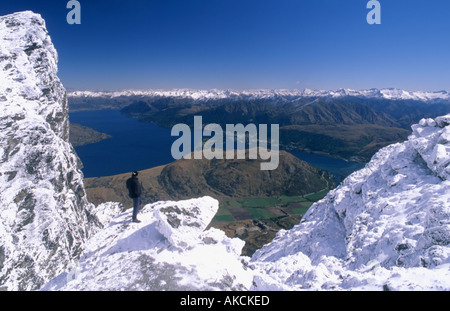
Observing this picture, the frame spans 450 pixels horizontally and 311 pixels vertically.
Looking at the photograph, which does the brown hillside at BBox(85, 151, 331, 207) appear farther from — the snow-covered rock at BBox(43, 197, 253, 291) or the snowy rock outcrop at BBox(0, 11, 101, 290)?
the snow-covered rock at BBox(43, 197, 253, 291)

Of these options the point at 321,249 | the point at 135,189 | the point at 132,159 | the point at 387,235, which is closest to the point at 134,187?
the point at 135,189

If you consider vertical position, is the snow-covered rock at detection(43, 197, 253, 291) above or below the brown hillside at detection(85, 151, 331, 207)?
above

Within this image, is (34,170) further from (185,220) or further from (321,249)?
(321,249)

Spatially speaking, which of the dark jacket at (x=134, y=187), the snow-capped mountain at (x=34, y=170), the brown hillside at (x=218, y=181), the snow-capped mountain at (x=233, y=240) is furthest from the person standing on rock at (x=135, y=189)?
the brown hillside at (x=218, y=181)

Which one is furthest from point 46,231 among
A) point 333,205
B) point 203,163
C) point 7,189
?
point 203,163

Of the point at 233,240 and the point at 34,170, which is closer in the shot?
the point at 233,240

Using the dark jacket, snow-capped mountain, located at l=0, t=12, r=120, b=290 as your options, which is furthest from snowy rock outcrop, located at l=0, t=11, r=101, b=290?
the dark jacket
